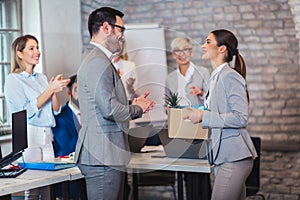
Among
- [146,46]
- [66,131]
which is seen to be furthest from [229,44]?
[146,46]

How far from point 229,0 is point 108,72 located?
A: 296cm

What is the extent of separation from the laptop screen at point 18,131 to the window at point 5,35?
1.84 m

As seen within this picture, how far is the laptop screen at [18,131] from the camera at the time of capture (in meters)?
3.38

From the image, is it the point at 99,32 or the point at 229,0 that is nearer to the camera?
the point at 99,32

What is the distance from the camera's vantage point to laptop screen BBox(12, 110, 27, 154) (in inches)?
133

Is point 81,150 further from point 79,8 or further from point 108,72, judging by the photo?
point 79,8

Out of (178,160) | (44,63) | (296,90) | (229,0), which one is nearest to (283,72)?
(296,90)

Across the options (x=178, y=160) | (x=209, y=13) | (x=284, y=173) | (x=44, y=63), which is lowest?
(x=284, y=173)

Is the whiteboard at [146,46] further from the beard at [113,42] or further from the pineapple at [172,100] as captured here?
the beard at [113,42]

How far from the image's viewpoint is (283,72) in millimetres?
5434

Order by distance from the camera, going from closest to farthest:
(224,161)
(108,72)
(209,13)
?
1. (108,72)
2. (224,161)
3. (209,13)

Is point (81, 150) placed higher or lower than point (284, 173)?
higher

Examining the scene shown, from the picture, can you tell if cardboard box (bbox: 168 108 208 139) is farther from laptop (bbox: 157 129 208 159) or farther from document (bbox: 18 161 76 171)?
document (bbox: 18 161 76 171)

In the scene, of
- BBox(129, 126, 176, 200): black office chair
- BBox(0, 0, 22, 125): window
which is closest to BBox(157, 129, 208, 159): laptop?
BBox(129, 126, 176, 200): black office chair
